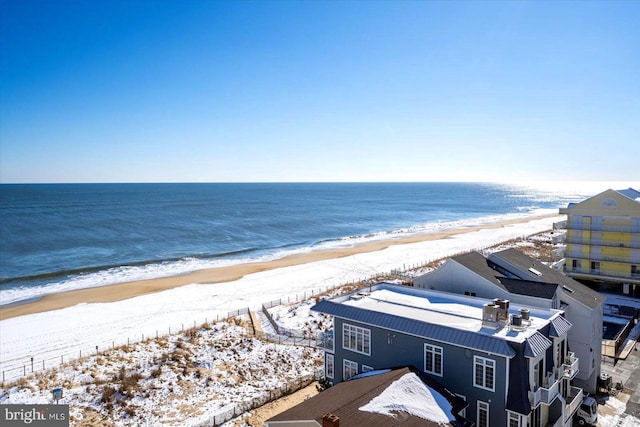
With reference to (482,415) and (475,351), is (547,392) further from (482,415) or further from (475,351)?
(475,351)

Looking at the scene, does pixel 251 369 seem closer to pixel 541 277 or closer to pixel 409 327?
pixel 409 327

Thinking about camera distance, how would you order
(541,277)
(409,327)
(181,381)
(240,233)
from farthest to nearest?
(240,233) < (541,277) < (181,381) < (409,327)

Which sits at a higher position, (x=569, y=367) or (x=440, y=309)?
(x=440, y=309)

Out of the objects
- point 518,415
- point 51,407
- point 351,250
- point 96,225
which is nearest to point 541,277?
point 518,415

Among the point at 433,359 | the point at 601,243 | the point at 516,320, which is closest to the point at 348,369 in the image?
the point at 433,359

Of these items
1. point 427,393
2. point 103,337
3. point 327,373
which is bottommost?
point 103,337

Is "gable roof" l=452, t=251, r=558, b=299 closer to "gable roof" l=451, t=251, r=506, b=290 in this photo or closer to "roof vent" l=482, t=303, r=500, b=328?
"gable roof" l=451, t=251, r=506, b=290

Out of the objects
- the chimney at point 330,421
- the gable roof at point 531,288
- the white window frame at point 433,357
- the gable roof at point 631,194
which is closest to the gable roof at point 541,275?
the gable roof at point 531,288

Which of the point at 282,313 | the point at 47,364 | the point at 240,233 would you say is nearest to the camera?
the point at 47,364
